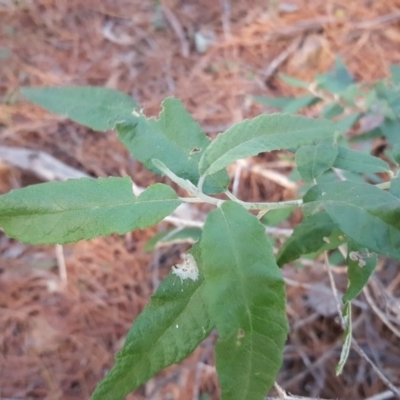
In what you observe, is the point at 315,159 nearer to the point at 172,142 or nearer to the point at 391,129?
the point at 172,142

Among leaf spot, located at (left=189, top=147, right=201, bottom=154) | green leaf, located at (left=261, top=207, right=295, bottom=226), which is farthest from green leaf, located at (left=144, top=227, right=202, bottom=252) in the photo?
leaf spot, located at (left=189, top=147, right=201, bottom=154)

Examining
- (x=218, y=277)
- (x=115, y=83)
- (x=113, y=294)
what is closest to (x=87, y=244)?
(x=113, y=294)

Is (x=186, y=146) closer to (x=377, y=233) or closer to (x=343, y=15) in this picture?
(x=377, y=233)

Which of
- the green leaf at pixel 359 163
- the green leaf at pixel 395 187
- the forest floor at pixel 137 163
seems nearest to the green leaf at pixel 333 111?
the forest floor at pixel 137 163

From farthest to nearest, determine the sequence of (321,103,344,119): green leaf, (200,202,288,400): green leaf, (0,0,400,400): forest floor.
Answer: (0,0,400,400): forest floor < (321,103,344,119): green leaf < (200,202,288,400): green leaf

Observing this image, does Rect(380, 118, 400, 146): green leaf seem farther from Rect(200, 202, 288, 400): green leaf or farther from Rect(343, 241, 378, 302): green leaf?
Rect(200, 202, 288, 400): green leaf
